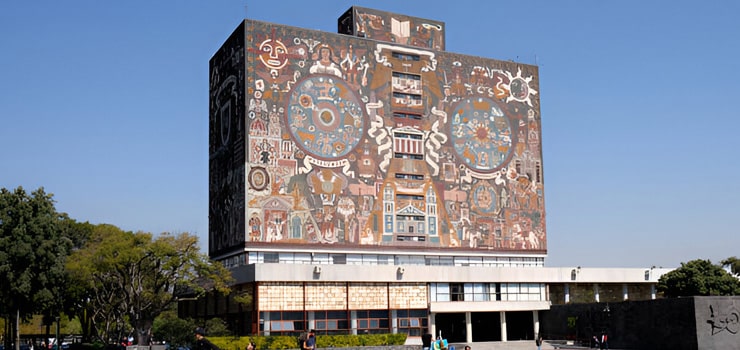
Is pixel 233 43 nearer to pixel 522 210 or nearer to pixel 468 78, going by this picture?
pixel 468 78

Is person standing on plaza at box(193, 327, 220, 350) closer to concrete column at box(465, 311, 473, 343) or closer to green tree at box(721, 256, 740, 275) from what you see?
concrete column at box(465, 311, 473, 343)

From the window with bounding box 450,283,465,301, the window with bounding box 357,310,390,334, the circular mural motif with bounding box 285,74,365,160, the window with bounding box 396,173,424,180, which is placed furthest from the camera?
the window with bounding box 396,173,424,180

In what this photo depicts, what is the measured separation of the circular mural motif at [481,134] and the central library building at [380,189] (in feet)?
0.44

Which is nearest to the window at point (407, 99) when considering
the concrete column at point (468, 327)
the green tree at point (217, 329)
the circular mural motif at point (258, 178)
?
the circular mural motif at point (258, 178)

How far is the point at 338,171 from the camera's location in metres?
67.7

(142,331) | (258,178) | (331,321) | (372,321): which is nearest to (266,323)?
(331,321)

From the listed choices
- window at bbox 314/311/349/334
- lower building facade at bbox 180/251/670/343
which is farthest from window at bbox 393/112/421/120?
window at bbox 314/311/349/334

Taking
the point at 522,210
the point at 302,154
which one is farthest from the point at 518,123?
the point at 302,154

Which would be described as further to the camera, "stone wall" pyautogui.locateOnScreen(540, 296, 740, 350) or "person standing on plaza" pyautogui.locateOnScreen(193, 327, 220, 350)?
"stone wall" pyautogui.locateOnScreen(540, 296, 740, 350)

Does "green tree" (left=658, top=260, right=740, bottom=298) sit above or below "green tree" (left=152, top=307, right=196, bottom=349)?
above

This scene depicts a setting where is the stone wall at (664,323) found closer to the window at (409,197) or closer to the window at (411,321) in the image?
the window at (411,321)

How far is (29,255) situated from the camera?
65500 millimetres

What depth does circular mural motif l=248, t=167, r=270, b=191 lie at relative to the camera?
64.6 m

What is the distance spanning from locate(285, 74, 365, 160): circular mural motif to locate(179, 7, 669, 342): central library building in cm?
12
